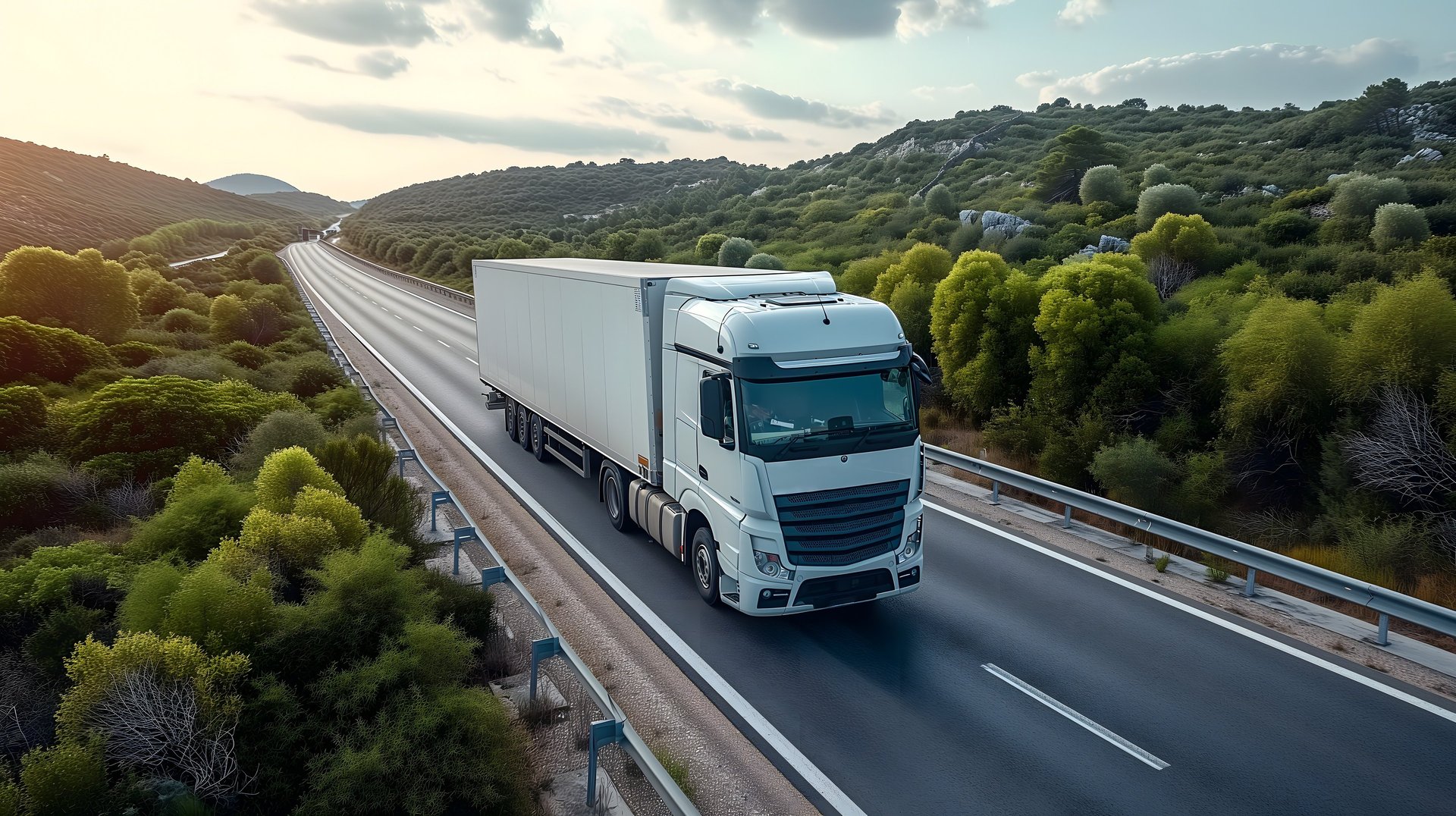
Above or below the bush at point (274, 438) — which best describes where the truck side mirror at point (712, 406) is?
above

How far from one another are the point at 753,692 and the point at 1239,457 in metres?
9.88

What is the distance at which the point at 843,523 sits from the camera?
841 centimetres

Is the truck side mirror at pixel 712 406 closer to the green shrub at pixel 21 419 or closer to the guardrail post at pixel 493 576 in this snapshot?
the guardrail post at pixel 493 576

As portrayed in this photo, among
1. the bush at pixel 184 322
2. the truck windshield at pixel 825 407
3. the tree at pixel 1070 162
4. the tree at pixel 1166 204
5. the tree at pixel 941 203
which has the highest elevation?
the tree at pixel 1070 162

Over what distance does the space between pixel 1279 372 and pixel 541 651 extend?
11700mm

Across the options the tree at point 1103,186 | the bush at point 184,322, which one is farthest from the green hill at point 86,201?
the tree at point 1103,186

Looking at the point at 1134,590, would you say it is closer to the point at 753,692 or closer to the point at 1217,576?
the point at 1217,576

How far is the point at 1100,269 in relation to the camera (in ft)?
50.9

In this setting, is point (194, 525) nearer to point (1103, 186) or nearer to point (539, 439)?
point (539, 439)

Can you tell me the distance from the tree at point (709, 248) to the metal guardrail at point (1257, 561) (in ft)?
104

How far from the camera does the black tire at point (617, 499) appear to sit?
11586mm

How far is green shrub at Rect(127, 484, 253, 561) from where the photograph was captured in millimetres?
Answer: 8344

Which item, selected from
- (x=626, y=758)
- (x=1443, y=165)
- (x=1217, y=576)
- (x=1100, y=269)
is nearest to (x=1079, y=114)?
(x=1443, y=165)

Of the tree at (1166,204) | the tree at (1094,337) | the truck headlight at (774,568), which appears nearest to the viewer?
the truck headlight at (774,568)
